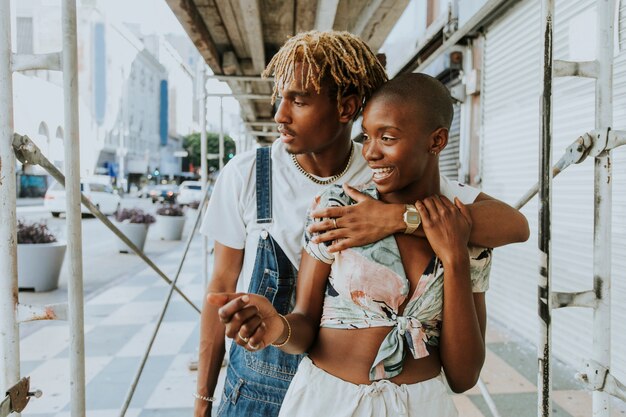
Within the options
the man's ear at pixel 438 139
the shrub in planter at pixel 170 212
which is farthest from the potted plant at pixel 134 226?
the man's ear at pixel 438 139

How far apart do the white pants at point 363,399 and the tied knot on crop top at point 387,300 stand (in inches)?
1.7

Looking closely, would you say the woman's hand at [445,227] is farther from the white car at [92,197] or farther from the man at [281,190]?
the white car at [92,197]

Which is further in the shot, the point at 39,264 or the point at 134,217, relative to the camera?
the point at 134,217

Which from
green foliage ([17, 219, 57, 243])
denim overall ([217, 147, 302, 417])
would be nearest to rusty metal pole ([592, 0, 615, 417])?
denim overall ([217, 147, 302, 417])

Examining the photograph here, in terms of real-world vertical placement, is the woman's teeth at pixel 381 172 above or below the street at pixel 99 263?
above

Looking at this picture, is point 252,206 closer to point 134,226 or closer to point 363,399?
point 363,399

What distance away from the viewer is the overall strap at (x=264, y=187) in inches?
64.8

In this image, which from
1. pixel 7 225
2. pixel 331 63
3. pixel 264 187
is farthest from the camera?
pixel 264 187

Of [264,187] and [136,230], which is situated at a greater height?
[264,187]

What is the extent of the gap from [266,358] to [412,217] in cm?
72

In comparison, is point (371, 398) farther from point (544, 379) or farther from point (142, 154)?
point (142, 154)

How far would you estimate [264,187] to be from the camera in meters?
1.67

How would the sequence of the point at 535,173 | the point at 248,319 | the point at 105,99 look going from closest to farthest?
the point at 248,319
the point at 535,173
the point at 105,99

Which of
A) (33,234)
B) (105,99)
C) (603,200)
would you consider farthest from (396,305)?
(105,99)
